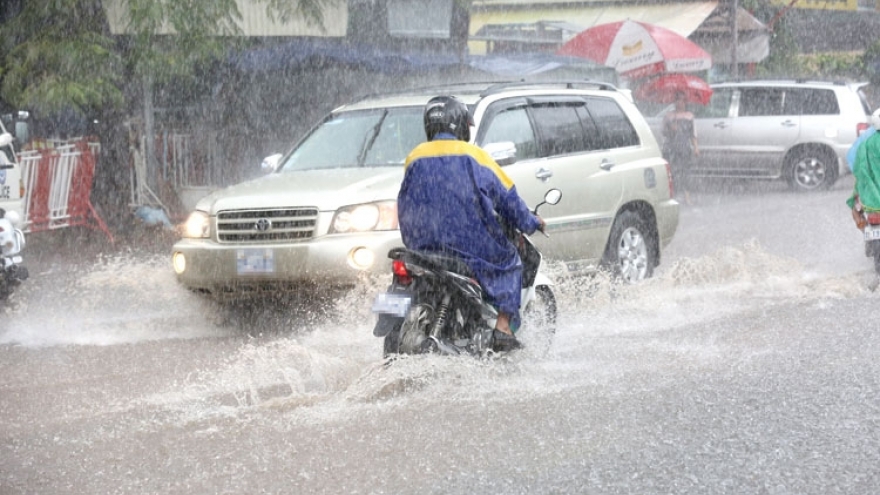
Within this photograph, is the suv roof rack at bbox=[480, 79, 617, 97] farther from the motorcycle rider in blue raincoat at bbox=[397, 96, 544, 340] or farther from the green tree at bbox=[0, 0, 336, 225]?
the green tree at bbox=[0, 0, 336, 225]

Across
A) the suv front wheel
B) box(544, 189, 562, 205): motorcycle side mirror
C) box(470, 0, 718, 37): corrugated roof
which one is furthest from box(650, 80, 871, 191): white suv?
box(544, 189, 562, 205): motorcycle side mirror

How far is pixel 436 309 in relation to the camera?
6988 mm

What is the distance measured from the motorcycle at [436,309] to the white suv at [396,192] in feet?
5.09

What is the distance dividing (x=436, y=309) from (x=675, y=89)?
15977 millimetres

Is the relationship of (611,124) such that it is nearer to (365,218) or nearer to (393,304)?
(365,218)

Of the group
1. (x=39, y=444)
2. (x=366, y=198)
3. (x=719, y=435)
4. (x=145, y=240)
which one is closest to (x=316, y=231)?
(x=366, y=198)

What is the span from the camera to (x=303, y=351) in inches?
295

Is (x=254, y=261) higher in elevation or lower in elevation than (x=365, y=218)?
lower

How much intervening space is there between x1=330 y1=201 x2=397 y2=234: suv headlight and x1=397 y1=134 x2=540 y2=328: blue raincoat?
160 cm

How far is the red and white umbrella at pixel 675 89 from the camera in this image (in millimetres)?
22047

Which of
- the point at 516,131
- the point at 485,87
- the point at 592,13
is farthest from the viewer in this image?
the point at 592,13

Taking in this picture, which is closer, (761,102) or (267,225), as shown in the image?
(267,225)

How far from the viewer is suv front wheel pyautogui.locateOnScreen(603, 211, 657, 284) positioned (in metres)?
10.8

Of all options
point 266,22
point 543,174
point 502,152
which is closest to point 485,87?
point 543,174
